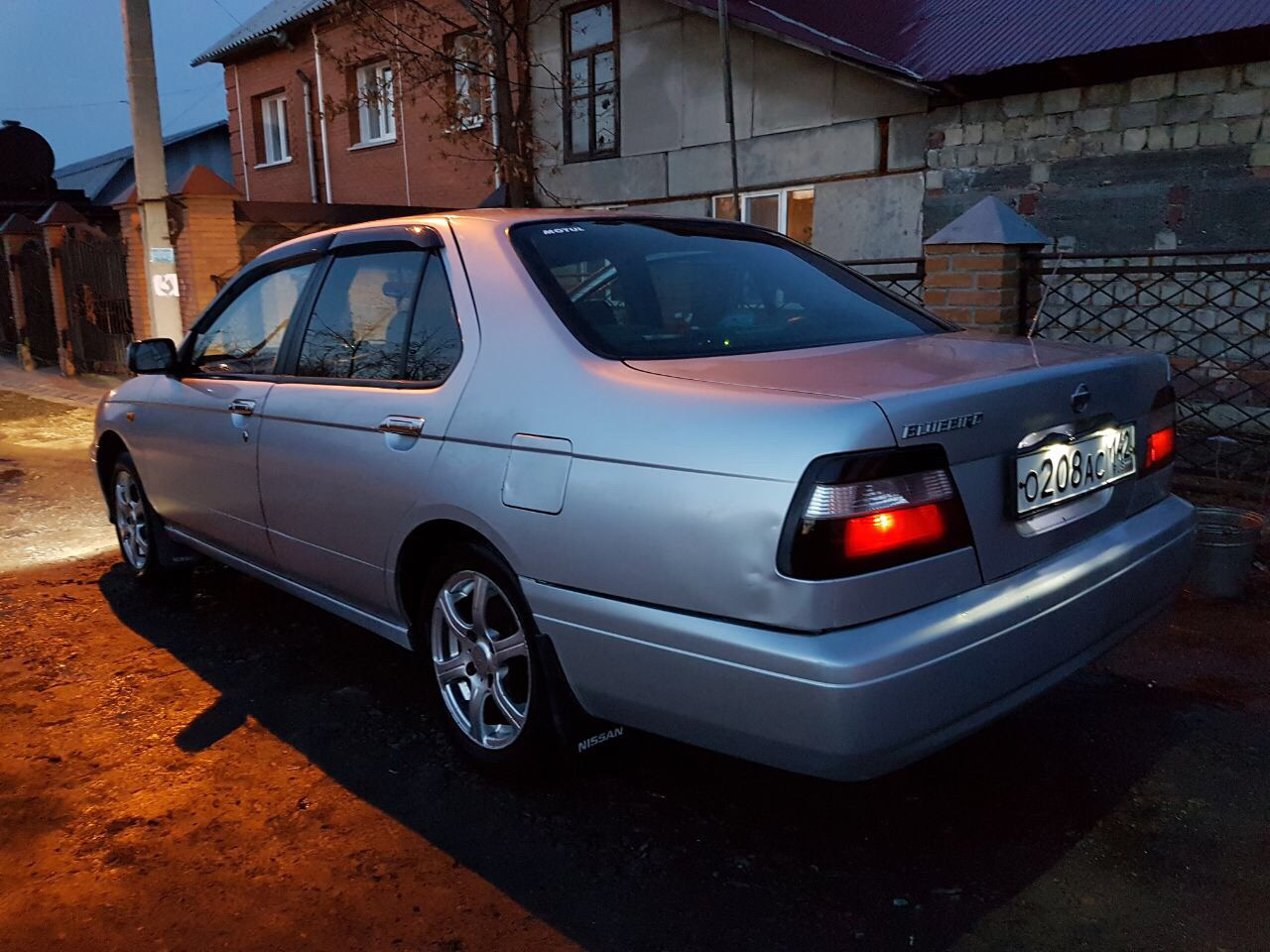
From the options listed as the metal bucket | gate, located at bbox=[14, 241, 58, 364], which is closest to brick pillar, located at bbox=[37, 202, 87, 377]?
gate, located at bbox=[14, 241, 58, 364]

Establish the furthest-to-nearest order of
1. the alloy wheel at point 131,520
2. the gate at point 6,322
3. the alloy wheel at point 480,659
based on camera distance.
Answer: the gate at point 6,322 < the alloy wheel at point 131,520 < the alloy wheel at point 480,659

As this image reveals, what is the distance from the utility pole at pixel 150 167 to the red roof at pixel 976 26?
569 cm

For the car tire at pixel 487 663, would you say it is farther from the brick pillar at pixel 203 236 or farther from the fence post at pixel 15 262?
the fence post at pixel 15 262

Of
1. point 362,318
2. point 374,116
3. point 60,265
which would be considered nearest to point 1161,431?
point 362,318

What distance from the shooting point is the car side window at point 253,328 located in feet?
12.4

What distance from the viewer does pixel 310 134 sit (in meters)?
18.8

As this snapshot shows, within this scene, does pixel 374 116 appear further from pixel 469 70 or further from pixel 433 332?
pixel 433 332

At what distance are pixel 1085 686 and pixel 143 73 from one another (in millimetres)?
9847

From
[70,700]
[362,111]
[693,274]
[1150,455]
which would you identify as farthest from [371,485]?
[362,111]

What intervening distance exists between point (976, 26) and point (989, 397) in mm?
8941

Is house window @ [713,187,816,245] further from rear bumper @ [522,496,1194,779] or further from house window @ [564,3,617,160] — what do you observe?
rear bumper @ [522,496,1194,779]

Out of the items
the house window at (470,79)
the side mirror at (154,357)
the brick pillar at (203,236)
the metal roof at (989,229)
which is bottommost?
the side mirror at (154,357)

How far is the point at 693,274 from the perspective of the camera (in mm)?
3123

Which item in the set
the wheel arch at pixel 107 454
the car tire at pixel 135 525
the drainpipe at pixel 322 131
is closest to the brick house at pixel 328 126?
the drainpipe at pixel 322 131
